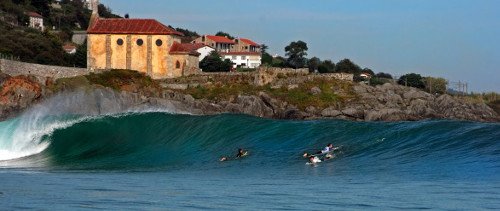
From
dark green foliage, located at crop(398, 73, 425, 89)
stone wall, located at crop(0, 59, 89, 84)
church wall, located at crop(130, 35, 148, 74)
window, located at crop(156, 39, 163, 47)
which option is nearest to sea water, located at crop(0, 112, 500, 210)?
stone wall, located at crop(0, 59, 89, 84)

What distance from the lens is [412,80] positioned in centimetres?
7669

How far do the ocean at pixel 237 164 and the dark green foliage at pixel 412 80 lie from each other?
3869cm

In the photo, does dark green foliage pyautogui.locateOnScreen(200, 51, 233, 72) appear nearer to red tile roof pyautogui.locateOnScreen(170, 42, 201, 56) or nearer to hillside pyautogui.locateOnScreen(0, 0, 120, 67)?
red tile roof pyautogui.locateOnScreen(170, 42, 201, 56)

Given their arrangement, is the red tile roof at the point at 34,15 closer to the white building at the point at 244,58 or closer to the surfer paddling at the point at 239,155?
the white building at the point at 244,58

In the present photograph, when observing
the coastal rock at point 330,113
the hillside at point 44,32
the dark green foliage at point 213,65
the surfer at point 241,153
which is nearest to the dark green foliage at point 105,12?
the hillside at point 44,32

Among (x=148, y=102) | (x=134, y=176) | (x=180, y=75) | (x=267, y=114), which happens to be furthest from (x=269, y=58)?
(x=134, y=176)

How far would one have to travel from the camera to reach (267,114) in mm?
58312

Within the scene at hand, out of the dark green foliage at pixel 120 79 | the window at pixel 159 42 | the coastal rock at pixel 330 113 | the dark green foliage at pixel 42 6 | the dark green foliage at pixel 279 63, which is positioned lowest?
the coastal rock at pixel 330 113

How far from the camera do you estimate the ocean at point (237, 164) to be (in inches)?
666

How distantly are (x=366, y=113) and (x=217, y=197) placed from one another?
4009cm

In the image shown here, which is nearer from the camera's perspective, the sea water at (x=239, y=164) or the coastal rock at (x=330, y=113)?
the sea water at (x=239, y=164)

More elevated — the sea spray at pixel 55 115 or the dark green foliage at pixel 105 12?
the dark green foliage at pixel 105 12

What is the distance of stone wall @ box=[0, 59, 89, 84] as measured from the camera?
→ 57.9 m

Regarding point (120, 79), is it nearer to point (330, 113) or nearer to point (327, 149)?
point (330, 113)
